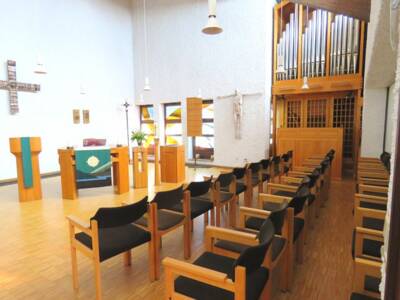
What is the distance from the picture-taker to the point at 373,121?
5.44 m

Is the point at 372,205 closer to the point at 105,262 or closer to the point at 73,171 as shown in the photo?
the point at 105,262

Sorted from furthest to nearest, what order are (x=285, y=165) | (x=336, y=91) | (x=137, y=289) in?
1. (x=336, y=91)
2. (x=285, y=165)
3. (x=137, y=289)

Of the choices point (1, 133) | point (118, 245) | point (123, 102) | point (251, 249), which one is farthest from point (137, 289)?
point (123, 102)

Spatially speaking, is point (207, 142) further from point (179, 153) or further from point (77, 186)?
point (77, 186)

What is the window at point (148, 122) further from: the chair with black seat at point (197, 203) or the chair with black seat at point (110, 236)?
the chair with black seat at point (110, 236)

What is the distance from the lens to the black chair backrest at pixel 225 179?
3.07m

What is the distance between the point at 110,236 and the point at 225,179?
1564 mm

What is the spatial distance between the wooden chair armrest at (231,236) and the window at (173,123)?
23.3 feet

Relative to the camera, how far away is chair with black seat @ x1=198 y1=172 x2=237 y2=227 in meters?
2.92

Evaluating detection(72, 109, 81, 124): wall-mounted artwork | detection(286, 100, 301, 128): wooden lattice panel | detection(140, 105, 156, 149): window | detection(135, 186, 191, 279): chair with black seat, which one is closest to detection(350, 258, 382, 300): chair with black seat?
detection(135, 186, 191, 279): chair with black seat

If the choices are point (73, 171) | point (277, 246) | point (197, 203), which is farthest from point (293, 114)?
point (277, 246)

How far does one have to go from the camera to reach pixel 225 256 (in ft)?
5.66

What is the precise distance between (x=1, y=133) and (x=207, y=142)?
5466mm

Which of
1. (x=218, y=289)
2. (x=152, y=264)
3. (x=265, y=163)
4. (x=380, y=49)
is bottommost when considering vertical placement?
(x=152, y=264)
